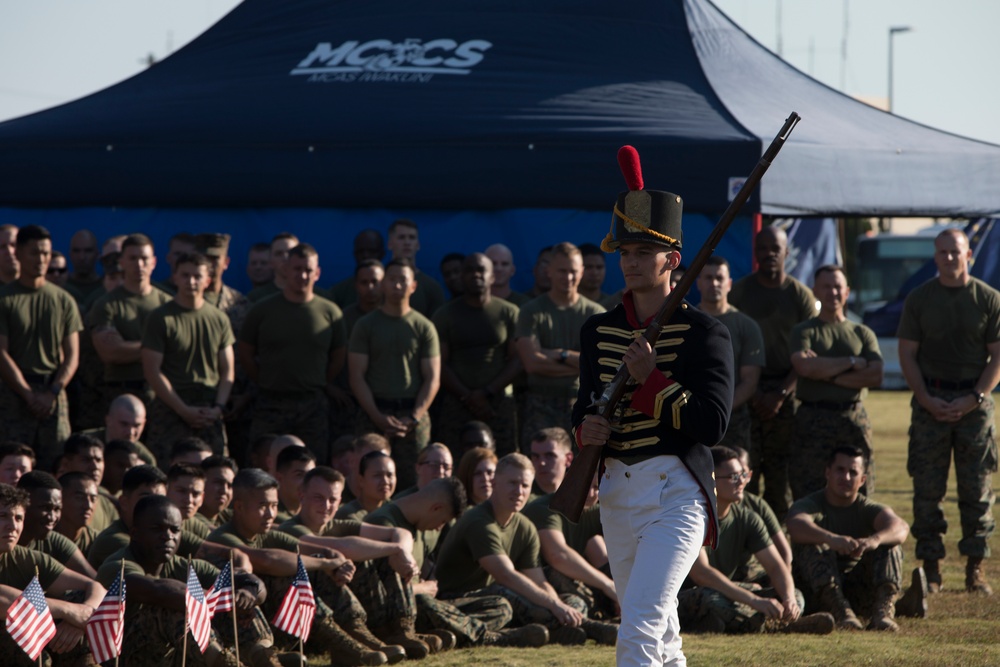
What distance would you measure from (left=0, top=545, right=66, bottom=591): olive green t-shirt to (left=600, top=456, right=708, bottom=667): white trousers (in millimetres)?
2862

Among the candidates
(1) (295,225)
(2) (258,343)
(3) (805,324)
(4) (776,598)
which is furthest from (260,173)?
(4) (776,598)

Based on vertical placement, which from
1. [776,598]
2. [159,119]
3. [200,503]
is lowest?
[776,598]

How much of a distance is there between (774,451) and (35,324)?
4987 millimetres

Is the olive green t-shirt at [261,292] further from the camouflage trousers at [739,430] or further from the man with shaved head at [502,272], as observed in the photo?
the camouflage trousers at [739,430]

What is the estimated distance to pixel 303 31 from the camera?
509 inches

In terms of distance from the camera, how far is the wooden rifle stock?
15.4 feet

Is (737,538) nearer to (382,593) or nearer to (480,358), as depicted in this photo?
(382,593)

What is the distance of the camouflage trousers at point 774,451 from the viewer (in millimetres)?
10047

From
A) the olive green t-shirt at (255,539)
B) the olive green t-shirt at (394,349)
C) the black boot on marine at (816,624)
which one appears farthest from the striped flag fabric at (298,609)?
the olive green t-shirt at (394,349)

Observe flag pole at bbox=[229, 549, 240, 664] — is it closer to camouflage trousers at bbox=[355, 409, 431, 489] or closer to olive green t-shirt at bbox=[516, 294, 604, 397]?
camouflage trousers at bbox=[355, 409, 431, 489]

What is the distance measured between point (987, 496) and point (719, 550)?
6.59ft

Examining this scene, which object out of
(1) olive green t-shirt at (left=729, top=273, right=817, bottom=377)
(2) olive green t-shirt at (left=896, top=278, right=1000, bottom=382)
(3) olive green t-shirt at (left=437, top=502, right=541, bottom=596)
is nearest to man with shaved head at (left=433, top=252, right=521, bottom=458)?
(1) olive green t-shirt at (left=729, top=273, right=817, bottom=377)

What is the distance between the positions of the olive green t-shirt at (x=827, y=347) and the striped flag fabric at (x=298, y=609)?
4.23 metres

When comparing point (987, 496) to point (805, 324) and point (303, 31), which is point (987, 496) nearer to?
point (805, 324)
